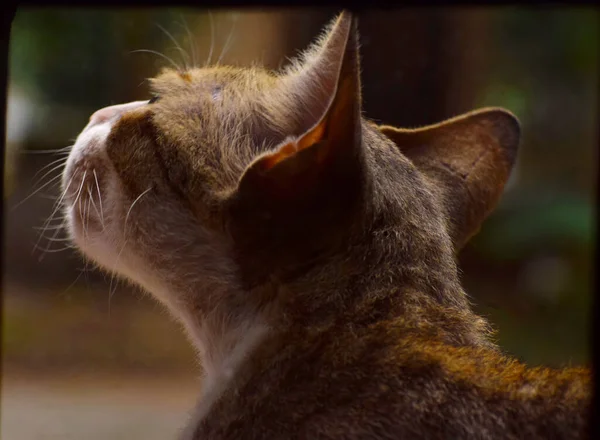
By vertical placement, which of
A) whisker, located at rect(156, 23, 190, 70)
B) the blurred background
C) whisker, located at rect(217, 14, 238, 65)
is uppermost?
whisker, located at rect(217, 14, 238, 65)

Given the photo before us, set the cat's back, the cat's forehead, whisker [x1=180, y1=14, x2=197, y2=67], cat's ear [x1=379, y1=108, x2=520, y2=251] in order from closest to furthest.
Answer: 1. the cat's back
2. the cat's forehead
3. cat's ear [x1=379, y1=108, x2=520, y2=251]
4. whisker [x1=180, y1=14, x2=197, y2=67]

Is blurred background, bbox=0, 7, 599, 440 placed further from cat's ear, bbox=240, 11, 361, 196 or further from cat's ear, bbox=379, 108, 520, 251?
cat's ear, bbox=240, 11, 361, 196

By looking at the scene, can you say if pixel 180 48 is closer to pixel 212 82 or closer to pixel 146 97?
pixel 146 97

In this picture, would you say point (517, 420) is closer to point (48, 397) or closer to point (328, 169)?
point (328, 169)

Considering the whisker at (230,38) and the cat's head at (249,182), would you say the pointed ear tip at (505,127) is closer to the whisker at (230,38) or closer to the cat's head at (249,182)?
the cat's head at (249,182)

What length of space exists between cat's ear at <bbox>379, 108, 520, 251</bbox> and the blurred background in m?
0.14

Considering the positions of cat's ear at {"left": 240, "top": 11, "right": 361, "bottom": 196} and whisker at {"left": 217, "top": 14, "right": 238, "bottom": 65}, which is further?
whisker at {"left": 217, "top": 14, "right": 238, "bottom": 65}

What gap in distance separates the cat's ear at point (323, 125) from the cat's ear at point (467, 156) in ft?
1.40

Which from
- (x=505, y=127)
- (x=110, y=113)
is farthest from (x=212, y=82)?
(x=505, y=127)

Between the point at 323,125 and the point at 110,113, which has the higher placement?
the point at 323,125

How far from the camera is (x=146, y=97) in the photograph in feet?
5.85

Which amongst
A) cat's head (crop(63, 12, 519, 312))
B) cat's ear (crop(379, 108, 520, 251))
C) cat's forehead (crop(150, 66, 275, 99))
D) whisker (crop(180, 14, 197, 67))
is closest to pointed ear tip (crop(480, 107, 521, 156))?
cat's ear (crop(379, 108, 520, 251))

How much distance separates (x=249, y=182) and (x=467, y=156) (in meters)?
0.64

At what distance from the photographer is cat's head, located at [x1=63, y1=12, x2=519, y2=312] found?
1.13 metres
